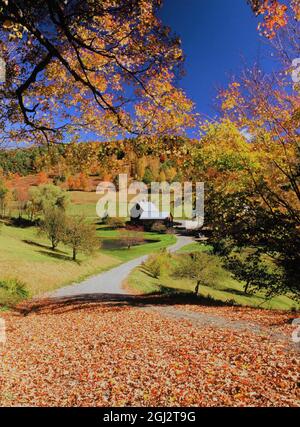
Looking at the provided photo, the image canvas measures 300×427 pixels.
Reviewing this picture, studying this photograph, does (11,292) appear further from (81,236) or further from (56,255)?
(56,255)

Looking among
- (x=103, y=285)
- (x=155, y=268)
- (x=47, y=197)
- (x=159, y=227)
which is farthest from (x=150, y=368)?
(x=159, y=227)

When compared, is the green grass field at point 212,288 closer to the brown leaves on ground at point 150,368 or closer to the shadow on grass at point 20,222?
the brown leaves on ground at point 150,368

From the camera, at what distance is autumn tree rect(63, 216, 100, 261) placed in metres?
54.2

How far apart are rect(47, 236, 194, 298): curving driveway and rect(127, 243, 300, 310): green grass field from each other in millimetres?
1704

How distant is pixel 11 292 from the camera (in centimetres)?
2672

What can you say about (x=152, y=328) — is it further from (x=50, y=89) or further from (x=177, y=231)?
(x=177, y=231)

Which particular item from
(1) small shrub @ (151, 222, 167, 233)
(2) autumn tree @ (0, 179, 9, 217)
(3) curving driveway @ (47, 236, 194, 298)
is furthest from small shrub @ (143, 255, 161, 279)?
(2) autumn tree @ (0, 179, 9, 217)

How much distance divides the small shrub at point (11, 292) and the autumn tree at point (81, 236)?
2452 cm

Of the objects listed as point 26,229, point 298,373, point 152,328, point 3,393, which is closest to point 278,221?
point 152,328

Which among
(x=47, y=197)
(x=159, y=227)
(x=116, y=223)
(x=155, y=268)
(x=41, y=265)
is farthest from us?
(x=116, y=223)

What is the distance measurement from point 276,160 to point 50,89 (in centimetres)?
964

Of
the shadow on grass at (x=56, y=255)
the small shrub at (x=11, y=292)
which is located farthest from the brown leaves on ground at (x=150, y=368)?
the shadow on grass at (x=56, y=255)

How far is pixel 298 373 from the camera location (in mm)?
7512

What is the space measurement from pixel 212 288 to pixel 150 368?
40.1m
